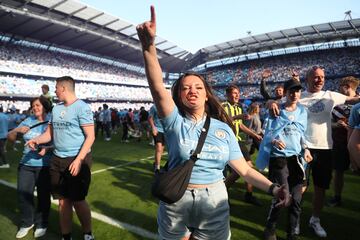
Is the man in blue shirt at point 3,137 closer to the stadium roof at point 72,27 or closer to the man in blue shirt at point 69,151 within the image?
the man in blue shirt at point 69,151

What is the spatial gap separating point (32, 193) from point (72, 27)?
34918 mm

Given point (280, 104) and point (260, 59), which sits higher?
point (260, 59)

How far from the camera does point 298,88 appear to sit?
3500 millimetres

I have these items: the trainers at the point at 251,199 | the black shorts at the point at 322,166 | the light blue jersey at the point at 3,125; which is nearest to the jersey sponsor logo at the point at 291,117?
the black shorts at the point at 322,166

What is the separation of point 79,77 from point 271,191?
4630 centimetres

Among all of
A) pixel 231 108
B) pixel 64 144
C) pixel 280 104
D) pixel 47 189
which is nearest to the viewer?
pixel 64 144

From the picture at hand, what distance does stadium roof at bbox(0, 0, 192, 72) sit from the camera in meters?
29.7

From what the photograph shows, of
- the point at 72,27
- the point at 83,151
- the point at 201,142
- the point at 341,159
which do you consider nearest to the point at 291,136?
the point at 201,142

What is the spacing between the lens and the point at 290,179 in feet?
11.9

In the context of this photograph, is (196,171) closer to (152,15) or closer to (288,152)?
(152,15)

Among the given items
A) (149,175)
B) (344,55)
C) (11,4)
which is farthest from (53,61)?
(344,55)

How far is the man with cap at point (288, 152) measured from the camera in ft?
11.5

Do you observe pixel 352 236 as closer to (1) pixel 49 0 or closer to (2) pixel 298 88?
(2) pixel 298 88

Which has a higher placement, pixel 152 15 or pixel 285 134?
pixel 152 15
